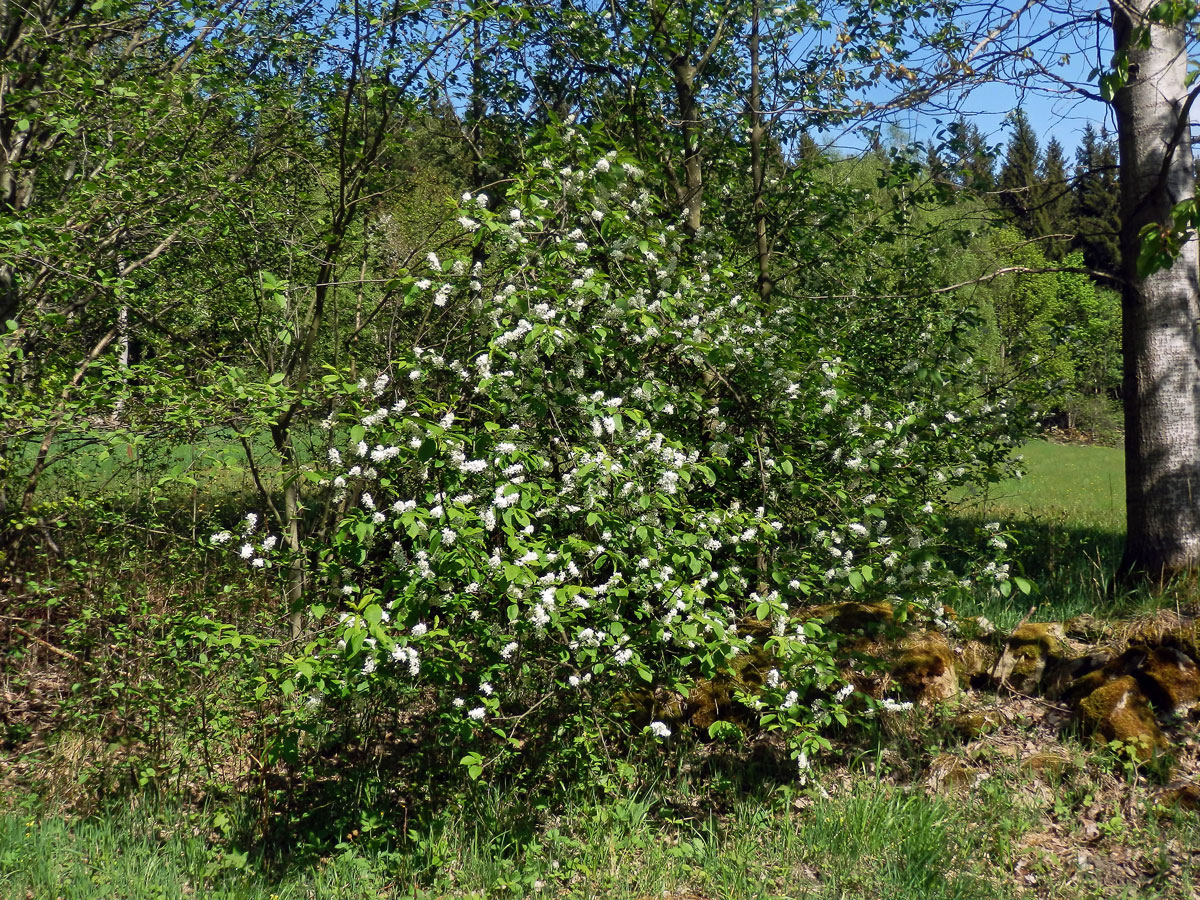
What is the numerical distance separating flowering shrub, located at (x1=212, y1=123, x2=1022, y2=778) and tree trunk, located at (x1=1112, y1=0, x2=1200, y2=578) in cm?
106

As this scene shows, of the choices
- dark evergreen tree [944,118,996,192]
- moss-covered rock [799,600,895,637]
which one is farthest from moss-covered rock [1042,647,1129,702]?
dark evergreen tree [944,118,996,192]

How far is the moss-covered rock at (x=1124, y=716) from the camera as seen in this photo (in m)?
3.83

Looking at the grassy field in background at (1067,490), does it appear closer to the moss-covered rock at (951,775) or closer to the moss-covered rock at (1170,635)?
the moss-covered rock at (1170,635)

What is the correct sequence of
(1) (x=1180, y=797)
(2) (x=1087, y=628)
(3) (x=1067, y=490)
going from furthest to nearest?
1. (3) (x=1067, y=490)
2. (2) (x=1087, y=628)
3. (1) (x=1180, y=797)

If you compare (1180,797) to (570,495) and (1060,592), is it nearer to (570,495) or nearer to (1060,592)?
(1060,592)

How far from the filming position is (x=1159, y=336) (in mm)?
4883

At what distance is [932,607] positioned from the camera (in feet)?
14.0

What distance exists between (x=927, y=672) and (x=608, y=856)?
2.04 m

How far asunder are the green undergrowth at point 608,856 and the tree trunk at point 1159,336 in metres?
2.31

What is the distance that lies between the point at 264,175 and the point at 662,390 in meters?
4.25

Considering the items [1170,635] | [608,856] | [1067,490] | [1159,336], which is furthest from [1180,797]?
[1067,490]

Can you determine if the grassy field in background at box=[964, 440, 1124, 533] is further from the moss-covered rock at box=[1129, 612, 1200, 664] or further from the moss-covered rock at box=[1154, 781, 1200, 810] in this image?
the moss-covered rock at box=[1154, 781, 1200, 810]

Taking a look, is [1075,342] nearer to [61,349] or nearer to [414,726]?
[414,726]

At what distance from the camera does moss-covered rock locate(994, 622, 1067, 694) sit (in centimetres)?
443
